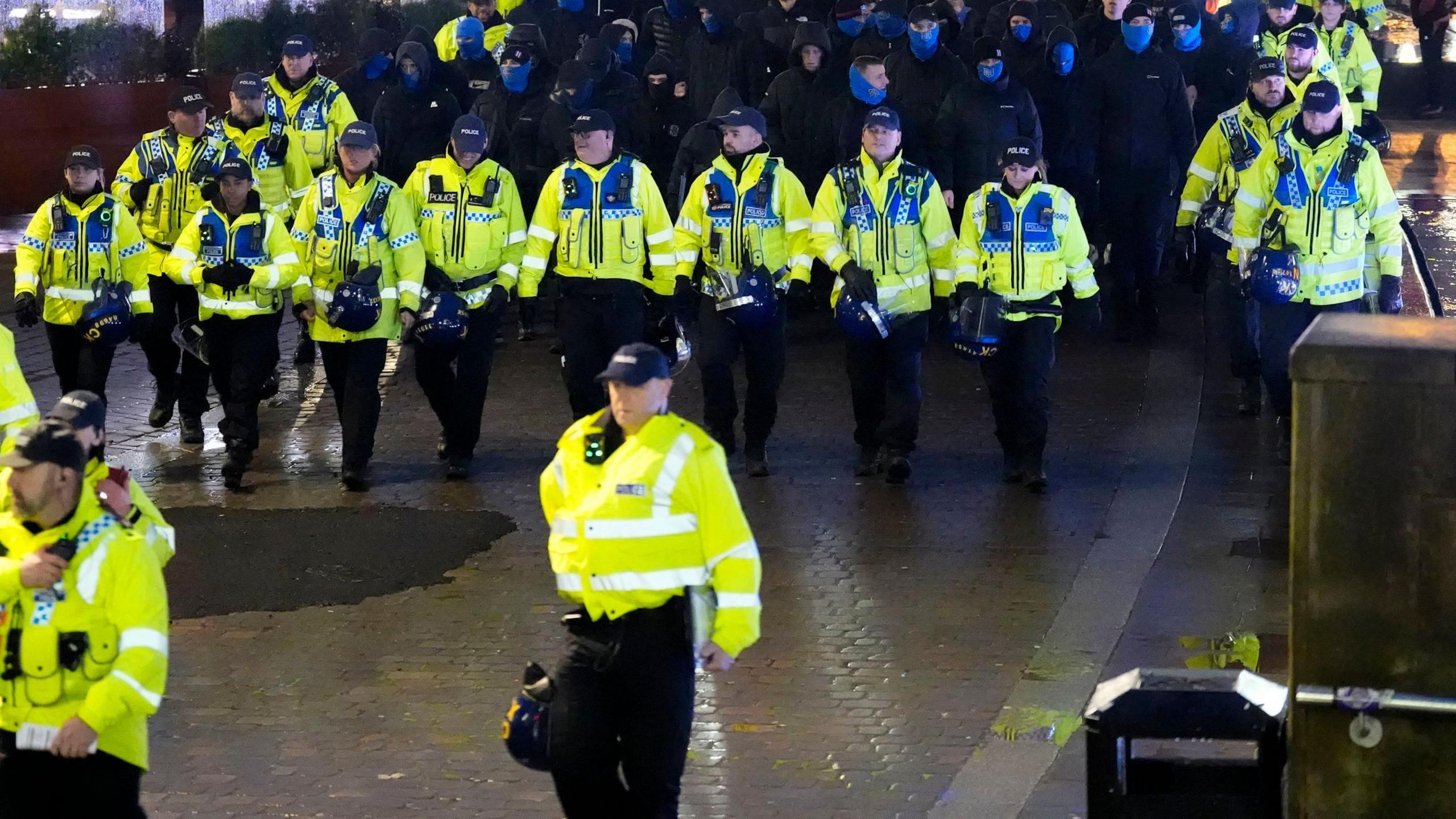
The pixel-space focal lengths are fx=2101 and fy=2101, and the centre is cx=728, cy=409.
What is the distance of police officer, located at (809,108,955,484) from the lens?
1147cm

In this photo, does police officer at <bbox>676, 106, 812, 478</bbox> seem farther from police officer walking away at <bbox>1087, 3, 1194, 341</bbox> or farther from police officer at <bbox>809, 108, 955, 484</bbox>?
police officer walking away at <bbox>1087, 3, 1194, 341</bbox>

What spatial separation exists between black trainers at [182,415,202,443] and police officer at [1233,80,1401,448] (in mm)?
6384

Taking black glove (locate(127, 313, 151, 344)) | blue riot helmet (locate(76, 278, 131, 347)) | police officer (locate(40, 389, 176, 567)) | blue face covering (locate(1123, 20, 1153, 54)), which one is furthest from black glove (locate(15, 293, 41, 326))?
blue face covering (locate(1123, 20, 1153, 54))

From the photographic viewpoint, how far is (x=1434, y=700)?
537 cm

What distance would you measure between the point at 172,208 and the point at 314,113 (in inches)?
69.5

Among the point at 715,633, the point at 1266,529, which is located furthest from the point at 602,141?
the point at 715,633

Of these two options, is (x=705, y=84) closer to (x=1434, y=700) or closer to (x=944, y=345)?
(x=944, y=345)

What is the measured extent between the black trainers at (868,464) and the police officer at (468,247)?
217cm

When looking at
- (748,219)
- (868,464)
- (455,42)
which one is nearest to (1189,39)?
(748,219)

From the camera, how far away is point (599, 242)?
11594 mm

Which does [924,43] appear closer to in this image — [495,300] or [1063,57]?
[1063,57]

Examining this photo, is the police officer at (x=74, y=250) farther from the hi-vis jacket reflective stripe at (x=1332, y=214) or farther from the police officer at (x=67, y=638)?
the police officer at (x=67, y=638)

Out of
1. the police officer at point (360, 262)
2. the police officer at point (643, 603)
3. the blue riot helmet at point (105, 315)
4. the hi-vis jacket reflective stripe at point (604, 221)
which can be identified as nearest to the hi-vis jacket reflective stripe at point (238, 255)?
the police officer at point (360, 262)

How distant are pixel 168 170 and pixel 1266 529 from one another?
283 inches
